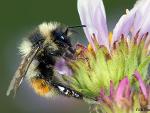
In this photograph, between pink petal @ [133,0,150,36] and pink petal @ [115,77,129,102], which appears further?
pink petal @ [133,0,150,36]

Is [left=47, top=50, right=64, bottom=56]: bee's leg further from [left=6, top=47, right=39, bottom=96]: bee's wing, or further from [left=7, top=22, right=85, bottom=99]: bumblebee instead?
[left=6, top=47, right=39, bottom=96]: bee's wing

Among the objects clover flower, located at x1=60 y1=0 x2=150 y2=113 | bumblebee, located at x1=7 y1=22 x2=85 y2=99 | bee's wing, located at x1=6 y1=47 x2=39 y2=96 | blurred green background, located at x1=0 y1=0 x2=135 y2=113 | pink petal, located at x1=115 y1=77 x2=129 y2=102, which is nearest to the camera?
pink petal, located at x1=115 y1=77 x2=129 y2=102

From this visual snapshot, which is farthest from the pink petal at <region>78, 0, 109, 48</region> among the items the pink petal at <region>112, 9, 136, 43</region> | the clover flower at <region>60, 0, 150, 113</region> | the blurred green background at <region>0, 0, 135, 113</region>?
the blurred green background at <region>0, 0, 135, 113</region>

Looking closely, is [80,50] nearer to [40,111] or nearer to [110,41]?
[110,41]

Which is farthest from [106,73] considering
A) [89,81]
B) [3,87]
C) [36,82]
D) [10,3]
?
[10,3]

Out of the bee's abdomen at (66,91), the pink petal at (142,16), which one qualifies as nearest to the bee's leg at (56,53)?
the bee's abdomen at (66,91)

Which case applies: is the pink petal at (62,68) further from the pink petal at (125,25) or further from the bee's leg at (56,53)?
the pink petal at (125,25)

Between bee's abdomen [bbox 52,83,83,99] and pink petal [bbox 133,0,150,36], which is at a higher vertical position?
pink petal [bbox 133,0,150,36]
